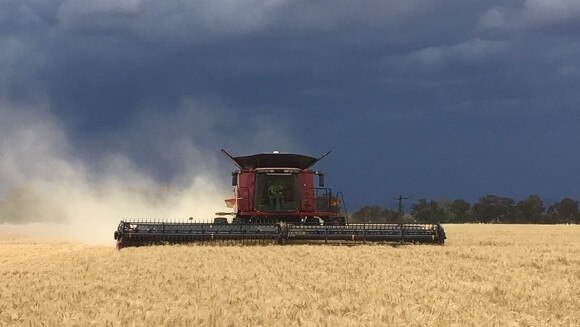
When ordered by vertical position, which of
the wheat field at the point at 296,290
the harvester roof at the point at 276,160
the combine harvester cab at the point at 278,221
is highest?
the harvester roof at the point at 276,160

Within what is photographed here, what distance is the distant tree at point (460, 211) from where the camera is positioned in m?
85.0

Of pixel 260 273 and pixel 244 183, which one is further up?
pixel 244 183

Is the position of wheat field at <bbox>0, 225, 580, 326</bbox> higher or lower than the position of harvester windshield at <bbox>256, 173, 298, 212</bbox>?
lower

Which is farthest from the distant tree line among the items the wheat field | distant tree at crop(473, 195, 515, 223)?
the wheat field

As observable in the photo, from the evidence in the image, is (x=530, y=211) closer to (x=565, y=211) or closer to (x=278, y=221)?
(x=565, y=211)

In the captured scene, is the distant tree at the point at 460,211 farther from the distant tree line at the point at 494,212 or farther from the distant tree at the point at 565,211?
the distant tree at the point at 565,211

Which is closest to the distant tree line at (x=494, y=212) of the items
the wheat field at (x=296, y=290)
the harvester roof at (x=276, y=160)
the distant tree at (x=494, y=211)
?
the distant tree at (x=494, y=211)

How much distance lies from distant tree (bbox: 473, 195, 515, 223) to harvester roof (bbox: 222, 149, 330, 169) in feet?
223

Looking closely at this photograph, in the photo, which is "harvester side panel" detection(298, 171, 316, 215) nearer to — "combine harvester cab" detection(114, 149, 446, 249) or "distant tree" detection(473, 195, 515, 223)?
"combine harvester cab" detection(114, 149, 446, 249)

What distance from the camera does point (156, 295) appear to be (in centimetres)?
827

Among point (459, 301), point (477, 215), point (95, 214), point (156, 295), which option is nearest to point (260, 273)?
point (156, 295)

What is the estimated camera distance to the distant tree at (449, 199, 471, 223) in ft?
279

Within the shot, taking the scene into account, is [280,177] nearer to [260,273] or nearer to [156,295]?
[260,273]

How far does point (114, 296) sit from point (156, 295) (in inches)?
20.6
